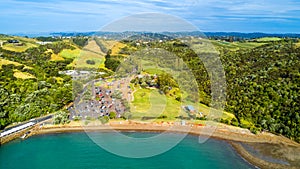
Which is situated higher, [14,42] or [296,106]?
[14,42]

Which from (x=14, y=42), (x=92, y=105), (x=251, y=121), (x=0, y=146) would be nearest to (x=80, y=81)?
(x=92, y=105)

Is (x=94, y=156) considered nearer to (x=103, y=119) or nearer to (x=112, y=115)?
(x=103, y=119)

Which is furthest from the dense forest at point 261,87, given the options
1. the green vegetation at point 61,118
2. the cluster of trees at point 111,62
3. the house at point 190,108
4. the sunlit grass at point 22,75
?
the sunlit grass at point 22,75

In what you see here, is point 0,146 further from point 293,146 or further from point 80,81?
point 293,146

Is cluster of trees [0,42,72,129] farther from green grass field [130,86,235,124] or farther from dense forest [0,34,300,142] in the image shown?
green grass field [130,86,235,124]

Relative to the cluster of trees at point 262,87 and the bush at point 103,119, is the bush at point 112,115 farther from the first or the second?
the cluster of trees at point 262,87
